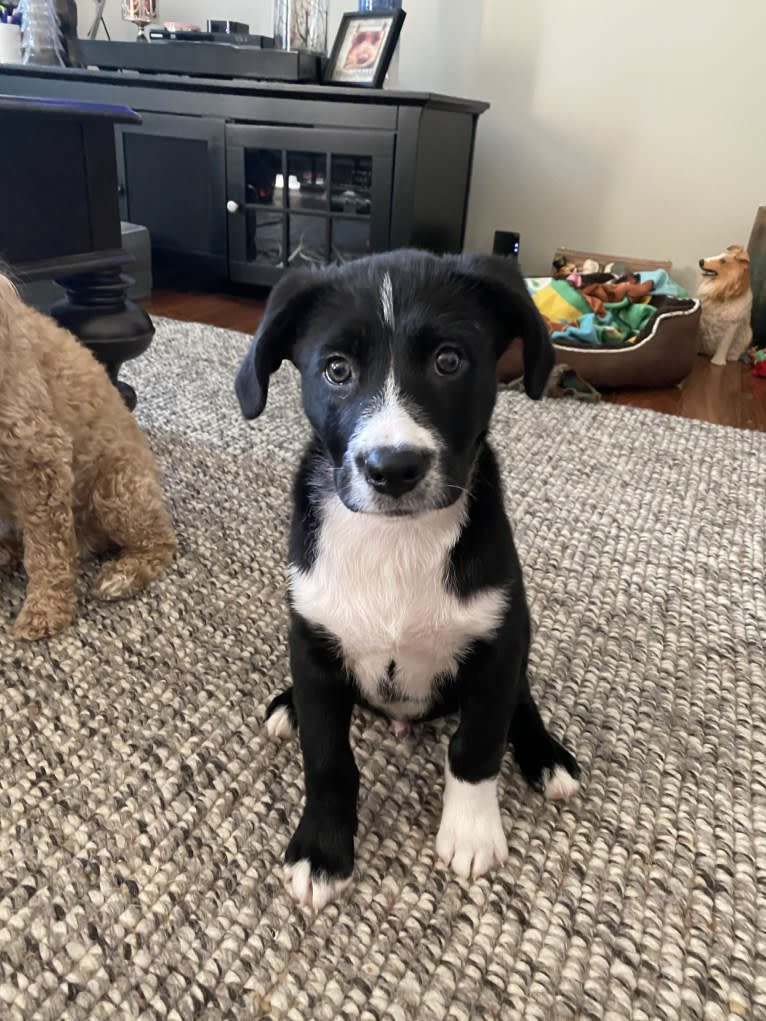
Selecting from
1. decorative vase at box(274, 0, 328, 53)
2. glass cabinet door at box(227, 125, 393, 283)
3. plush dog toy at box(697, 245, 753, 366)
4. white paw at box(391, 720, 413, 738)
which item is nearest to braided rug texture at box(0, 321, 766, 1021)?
white paw at box(391, 720, 413, 738)

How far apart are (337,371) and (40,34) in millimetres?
3454

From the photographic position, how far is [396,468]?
0.75m

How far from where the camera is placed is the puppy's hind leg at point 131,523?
143 centimetres

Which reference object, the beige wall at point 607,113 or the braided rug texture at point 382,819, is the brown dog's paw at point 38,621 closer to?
the braided rug texture at point 382,819

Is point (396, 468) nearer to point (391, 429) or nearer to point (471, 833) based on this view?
point (391, 429)

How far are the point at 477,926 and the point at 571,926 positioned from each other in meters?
0.11

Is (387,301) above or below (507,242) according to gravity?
above

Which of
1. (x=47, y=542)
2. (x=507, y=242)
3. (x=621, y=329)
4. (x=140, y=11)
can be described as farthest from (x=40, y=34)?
(x=47, y=542)

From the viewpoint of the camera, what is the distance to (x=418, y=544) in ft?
2.92

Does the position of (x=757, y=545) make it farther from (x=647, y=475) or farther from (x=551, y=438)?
(x=551, y=438)

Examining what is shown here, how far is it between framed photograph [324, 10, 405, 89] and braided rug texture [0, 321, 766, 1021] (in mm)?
2280

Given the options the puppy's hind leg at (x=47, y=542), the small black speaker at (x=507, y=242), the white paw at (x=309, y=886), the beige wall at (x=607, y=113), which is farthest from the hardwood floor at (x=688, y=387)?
the white paw at (x=309, y=886)

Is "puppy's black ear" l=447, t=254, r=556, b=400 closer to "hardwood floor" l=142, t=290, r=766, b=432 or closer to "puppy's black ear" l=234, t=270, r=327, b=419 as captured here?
"puppy's black ear" l=234, t=270, r=327, b=419

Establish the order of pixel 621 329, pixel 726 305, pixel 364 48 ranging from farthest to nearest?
pixel 364 48, pixel 726 305, pixel 621 329
